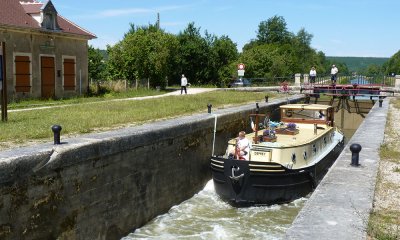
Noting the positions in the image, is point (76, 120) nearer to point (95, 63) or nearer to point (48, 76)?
point (48, 76)

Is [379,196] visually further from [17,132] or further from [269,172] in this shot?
[17,132]

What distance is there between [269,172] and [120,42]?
27.2 metres

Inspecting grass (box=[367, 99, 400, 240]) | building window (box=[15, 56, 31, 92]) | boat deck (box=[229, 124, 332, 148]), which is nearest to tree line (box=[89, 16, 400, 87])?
building window (box=[15, 56, 31, 92])

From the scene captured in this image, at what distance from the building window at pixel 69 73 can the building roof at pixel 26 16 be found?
165 cm

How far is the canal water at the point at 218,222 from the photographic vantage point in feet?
36.3

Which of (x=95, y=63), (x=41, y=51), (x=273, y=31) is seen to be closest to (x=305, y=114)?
(x=41, y=51)

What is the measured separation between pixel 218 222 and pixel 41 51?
15826 mm

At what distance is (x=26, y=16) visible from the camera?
23.9 meters

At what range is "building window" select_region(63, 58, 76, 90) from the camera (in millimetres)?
25656

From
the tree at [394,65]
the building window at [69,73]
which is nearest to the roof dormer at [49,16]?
the building window at [69,73]

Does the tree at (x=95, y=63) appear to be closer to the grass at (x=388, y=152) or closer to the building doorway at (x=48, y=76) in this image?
the building doorway at (x=48, y=76)

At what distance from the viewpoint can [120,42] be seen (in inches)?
1474

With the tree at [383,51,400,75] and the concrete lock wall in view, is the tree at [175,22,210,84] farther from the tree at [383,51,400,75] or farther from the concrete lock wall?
the tree at [383,51,400,75]

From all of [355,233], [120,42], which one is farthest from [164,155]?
[120,42]
